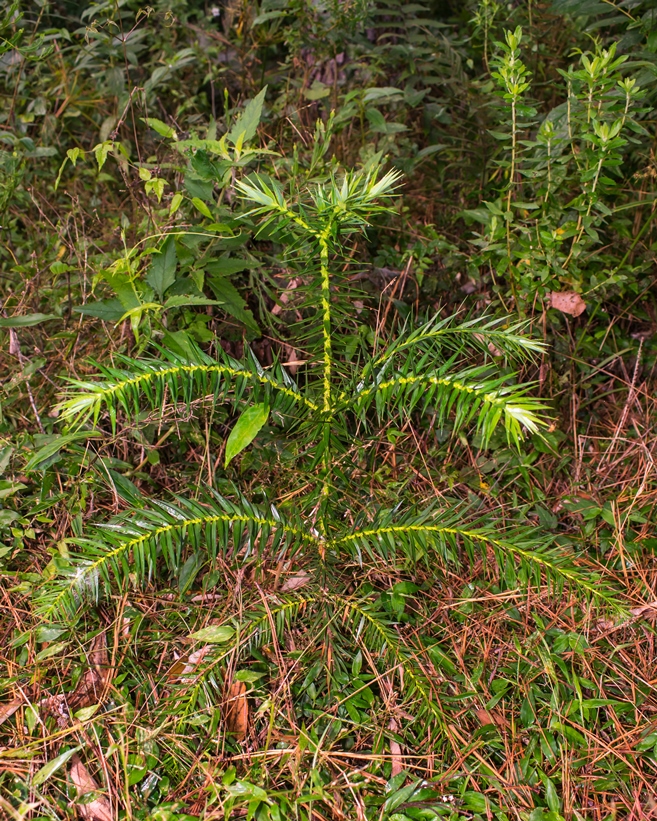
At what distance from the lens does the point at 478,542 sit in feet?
5.95

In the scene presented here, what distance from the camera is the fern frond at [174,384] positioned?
5.10 feet

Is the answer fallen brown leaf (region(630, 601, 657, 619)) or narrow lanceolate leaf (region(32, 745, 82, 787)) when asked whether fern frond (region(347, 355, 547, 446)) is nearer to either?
fallen brown leaf (region(630, 601, 657, 619))

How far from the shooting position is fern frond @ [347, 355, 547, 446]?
1522 mm

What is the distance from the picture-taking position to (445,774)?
5.47 feet

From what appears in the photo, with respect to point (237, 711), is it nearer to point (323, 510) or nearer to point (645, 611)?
point (323, 510)

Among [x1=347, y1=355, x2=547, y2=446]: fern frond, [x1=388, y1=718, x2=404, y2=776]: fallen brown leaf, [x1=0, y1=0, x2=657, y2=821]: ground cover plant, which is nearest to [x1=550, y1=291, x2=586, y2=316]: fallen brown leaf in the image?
[x1=0, y1=0, x2=657, y2=821]: ground cover plant

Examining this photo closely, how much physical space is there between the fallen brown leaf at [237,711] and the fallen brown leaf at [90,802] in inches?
12.7

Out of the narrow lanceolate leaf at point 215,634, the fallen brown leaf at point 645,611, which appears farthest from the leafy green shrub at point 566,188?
the narrow lanceolate leaf at point 215,634

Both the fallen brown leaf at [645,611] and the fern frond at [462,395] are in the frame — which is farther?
the fallen brown leaf at [645,611]

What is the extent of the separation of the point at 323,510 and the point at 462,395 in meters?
0.51

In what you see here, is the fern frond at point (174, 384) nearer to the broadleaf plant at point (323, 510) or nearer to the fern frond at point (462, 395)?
the broadleaf plant at point (323, 510)

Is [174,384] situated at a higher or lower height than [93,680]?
higher

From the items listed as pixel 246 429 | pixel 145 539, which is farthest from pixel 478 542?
pixel 145 539

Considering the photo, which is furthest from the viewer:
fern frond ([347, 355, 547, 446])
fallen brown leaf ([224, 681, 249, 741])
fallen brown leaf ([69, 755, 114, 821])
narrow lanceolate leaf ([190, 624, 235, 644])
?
narrow lanceolate leaf ([190, 624, 235, 644])
